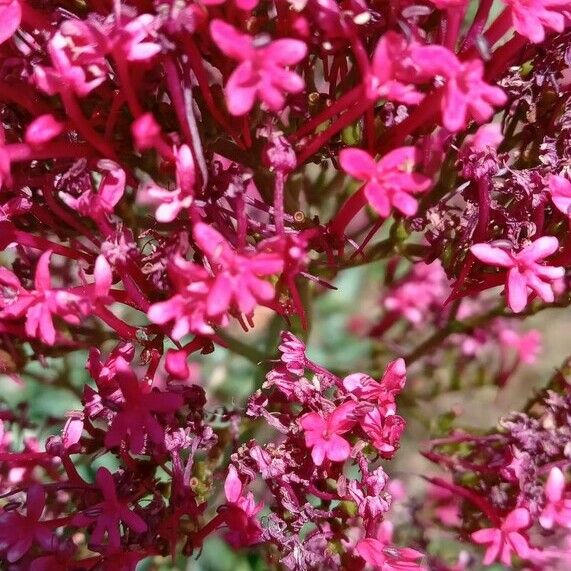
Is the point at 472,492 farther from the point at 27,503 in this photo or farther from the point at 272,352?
the point at 27,503

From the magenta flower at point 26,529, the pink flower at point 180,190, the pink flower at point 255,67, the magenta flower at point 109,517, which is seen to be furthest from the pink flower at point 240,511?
the pink flower at point 255,67

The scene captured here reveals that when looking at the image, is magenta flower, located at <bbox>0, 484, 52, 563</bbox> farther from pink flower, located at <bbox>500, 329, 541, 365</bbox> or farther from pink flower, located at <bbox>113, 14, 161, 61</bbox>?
pink flower, located at <bbox>500, 329, 541, 365</bbox>

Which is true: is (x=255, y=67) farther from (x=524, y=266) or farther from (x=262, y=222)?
(x=524, y=266)

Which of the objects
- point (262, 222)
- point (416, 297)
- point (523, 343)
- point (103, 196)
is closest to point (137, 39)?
point (103, 196)

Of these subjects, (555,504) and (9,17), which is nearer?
(9,17)

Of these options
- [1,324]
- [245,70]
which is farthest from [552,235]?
[1,324]

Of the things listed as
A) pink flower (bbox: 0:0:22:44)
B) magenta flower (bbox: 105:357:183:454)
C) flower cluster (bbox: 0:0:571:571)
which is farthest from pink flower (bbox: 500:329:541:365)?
pink flower (bbox: 0:0:22:44)
